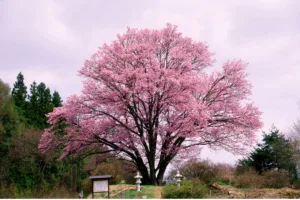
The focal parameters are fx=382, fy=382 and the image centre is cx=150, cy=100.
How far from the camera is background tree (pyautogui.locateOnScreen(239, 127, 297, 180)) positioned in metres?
24.8

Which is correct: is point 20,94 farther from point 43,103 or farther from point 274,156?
point 274,156

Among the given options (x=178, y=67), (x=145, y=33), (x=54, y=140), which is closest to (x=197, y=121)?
(x=178, y=67)

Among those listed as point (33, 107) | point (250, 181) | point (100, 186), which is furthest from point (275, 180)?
point (33, 107)

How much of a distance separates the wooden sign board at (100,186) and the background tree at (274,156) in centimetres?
1275

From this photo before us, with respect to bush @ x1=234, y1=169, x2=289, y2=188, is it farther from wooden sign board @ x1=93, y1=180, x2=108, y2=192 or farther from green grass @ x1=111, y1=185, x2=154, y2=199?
wooden sign board @ x1=93, y1=180, x2=108, y2=192

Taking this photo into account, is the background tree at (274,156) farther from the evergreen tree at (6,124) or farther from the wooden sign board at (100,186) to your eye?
the evergreen tree at (6,124)

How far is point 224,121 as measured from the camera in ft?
70.6

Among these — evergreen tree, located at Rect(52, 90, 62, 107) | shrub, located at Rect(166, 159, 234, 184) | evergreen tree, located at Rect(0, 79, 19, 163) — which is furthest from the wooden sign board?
evergreen tree, located at Rect(52, 90, 62, 107)

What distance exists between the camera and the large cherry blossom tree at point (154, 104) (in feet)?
64.7

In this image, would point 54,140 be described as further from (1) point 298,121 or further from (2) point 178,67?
(1) point 298,121

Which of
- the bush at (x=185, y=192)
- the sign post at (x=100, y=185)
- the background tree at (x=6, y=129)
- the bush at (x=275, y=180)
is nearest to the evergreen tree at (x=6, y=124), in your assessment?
the background tree at (x=6, y=129)

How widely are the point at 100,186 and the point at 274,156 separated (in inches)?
566

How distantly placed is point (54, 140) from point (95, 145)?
7.75ft

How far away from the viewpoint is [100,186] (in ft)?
49.9
